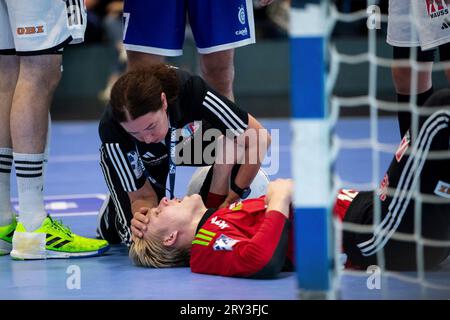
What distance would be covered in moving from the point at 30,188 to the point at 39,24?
28.3 inches

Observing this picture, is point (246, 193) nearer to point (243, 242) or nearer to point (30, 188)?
point (243, 242)

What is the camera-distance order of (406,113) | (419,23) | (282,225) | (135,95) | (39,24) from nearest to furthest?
1. (282,225)
2. (135,95)
3. (39,24)
4. (419,23)
5. (406,113)

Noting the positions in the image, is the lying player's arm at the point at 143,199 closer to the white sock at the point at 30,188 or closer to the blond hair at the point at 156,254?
the blond hair at the point at 156,254

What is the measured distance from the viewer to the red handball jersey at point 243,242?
10.5 ft

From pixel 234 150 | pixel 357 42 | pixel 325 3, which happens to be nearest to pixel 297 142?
pixel 325 3

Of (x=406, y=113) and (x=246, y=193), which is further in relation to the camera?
(x=406, y=113)

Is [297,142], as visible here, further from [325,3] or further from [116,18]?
[116,18]

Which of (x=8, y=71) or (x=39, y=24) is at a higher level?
(x=39, y=24)

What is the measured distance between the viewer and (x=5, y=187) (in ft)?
13.0

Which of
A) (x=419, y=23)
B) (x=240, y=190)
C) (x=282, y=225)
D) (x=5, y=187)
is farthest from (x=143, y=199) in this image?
(x=419, y=23)

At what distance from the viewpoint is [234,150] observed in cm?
390

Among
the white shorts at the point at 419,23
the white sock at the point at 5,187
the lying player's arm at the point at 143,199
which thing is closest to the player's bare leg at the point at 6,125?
the white sock at the point at 5,187

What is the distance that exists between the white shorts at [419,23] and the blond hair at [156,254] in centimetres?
156
